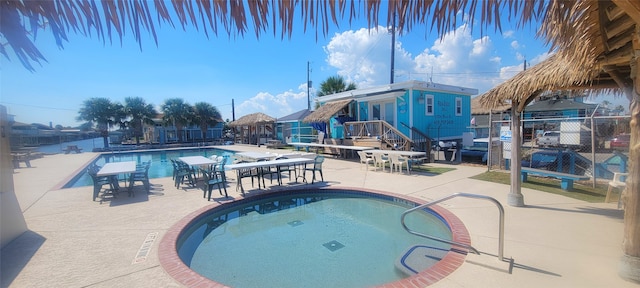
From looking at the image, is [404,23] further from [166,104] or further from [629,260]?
[166,104]

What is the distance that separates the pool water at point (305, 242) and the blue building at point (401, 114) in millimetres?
8150

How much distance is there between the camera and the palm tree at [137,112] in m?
34.3

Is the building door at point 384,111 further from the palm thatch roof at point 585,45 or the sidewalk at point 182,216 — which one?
the palm thatch roof at point 585,45

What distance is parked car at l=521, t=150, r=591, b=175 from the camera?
857 cm

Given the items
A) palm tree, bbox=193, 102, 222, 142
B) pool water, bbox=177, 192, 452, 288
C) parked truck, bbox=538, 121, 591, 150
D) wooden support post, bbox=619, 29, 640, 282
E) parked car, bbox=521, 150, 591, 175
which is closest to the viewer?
wooden support post, bbox=619, 29, 640, 282

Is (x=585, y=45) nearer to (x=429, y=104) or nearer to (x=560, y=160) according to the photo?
(x=560, y=160)

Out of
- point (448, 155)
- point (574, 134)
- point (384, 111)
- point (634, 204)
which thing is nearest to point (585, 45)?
point (634, 204)

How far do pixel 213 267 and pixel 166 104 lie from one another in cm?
3673

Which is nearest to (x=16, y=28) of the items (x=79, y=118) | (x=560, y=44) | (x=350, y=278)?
(x=350, y=278)

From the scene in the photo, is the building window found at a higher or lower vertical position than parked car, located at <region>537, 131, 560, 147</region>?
higher

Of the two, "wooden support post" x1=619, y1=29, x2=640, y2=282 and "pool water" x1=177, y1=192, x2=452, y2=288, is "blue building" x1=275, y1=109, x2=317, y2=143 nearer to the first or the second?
"pool water" x1=177, y1=192, x2=452, y2=288

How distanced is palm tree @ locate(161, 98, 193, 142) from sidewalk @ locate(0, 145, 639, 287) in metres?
29.6

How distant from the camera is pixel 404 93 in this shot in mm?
15547

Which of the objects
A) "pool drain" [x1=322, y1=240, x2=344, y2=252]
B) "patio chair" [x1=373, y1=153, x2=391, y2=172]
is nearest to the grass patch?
"patio chair" [x1=373, y1=153, x2=391, y2=172]
